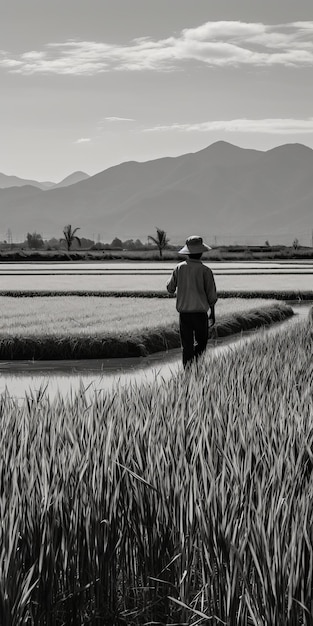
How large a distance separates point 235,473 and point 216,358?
19.7 feet

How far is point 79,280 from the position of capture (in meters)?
42.9

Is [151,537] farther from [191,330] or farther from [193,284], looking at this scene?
[191,330]

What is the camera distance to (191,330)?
39.4 feet

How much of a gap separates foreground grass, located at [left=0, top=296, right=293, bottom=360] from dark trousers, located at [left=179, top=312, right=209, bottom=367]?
0.27 metres

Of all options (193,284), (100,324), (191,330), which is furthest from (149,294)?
(193,284)

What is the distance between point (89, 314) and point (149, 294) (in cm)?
936

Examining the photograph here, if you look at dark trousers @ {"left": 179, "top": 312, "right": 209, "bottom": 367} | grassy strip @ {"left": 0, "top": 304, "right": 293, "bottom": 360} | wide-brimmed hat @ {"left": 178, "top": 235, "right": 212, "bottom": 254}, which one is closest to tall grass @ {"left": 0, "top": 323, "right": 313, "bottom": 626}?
wide-brimmed hat @ {"left": 178, "top": 235, "right": 212, "bottom": 254}

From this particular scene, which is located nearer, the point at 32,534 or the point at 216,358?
the point at 32,534

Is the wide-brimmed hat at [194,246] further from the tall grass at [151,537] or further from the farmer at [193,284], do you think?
the tall grass at [151,537]

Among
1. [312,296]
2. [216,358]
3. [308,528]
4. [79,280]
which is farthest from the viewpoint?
[79,280]

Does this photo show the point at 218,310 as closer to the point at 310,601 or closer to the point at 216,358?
the point at 216,358

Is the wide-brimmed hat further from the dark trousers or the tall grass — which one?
the tall grass

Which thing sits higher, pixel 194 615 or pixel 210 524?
pixel 210 524

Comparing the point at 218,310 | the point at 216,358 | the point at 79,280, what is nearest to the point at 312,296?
the point at 218,310
